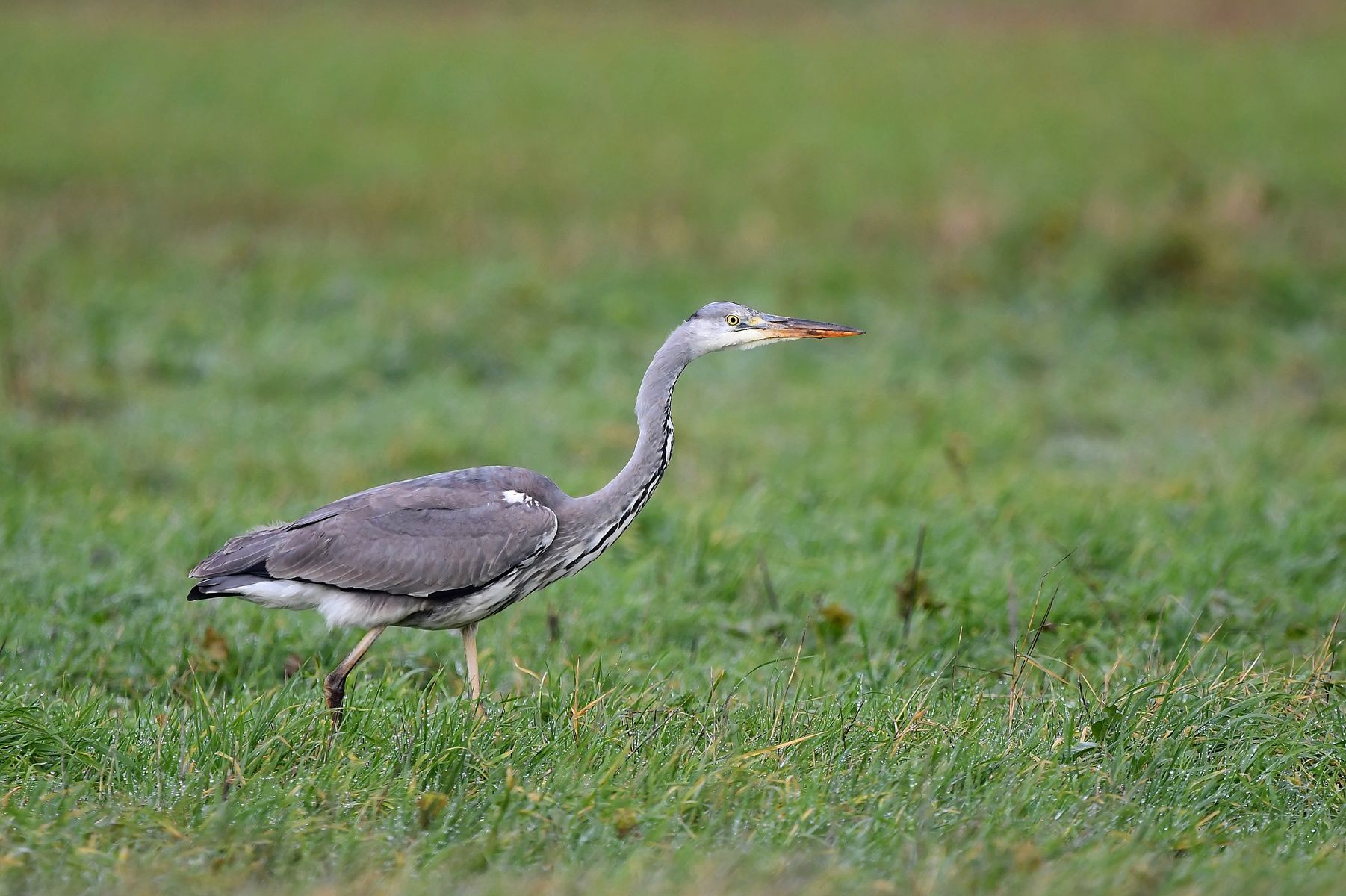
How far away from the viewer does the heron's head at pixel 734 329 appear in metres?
5.27

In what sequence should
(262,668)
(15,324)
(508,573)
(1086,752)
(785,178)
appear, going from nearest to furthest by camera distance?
(1086,752)
(508,573)
(262,668)
(15,324)
(785,178)

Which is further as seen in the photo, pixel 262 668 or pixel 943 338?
pixel 943 338

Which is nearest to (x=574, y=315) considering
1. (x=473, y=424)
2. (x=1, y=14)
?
(x=473, y=424)

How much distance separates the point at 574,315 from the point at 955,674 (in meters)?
7.59

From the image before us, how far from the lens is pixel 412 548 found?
506 centimetres

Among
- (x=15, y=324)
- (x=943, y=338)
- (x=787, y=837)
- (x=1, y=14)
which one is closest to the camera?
(x=787, y=837)

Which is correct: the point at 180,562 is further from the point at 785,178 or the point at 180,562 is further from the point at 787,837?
the point at 785,178

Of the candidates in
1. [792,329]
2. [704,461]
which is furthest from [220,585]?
[704,461]

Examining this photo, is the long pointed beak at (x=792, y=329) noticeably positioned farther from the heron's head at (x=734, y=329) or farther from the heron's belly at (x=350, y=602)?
the heron's belly at (x=350, y=602)

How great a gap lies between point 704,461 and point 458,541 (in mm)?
4079

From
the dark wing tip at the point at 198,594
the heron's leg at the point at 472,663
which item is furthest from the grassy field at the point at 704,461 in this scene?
the dark wing tip at the point at 198,594

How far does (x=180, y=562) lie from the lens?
21.5ft

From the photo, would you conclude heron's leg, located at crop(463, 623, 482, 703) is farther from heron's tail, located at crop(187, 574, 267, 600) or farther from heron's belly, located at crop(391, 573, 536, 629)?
heron's tail, located at crop(187, 574, 267, 600)

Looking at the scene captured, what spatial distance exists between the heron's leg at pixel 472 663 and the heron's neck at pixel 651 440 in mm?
689
